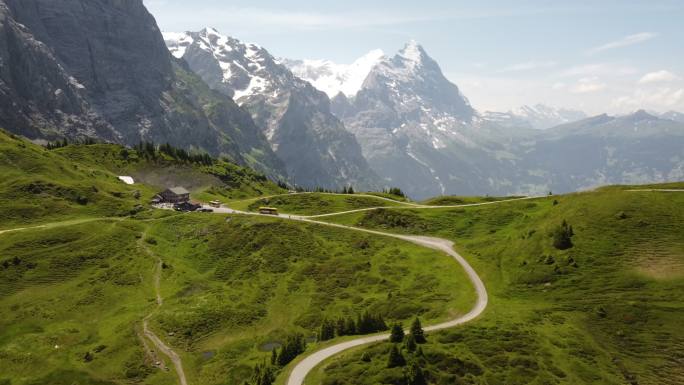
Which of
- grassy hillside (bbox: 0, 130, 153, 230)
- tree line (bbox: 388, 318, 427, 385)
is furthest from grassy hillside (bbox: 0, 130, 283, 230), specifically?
tree line (bbox: 388, 318, 427, 385)

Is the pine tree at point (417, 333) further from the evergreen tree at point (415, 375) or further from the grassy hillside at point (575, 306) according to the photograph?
the evergreen tree at point (415, 375)

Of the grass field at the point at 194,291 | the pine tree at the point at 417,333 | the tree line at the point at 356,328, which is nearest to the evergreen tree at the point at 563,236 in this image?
the grass field at the point at 194,291

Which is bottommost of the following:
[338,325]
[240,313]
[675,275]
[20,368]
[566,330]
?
[20,368]

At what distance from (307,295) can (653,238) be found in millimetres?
71404

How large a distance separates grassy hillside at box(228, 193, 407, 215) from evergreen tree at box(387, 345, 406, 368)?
326 feet

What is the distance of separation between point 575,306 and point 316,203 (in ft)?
342

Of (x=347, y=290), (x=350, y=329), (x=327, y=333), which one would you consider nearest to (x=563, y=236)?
(x=347, y=290)

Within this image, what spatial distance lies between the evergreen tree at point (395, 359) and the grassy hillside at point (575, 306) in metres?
1.25

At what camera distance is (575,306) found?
254 feet

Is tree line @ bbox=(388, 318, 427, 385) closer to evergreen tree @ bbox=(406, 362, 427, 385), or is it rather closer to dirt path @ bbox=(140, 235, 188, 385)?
evergreen tree @ bbox=(406, 362, 427, 385)

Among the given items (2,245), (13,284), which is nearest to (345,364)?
(13,284)

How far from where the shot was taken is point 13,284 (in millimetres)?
109500

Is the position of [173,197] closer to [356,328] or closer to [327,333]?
[327,333]

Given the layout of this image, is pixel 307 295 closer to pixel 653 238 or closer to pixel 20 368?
pixel 20 368
